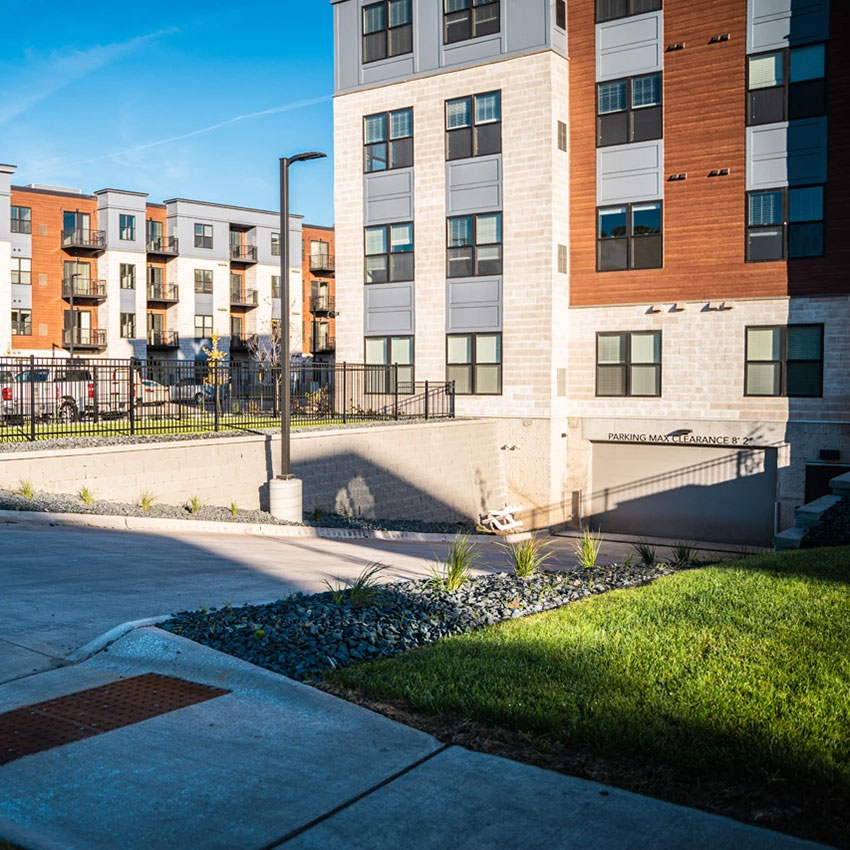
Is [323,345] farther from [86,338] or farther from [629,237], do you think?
[629,237]

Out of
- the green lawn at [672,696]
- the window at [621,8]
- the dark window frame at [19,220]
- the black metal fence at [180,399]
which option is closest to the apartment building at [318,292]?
the dark window frame at [19,220]

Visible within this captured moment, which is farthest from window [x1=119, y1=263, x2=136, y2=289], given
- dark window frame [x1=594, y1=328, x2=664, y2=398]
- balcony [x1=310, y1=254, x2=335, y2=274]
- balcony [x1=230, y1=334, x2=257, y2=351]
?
dark window frame [x1=594, y1=328, x2=664, y2=398]

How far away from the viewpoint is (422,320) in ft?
102

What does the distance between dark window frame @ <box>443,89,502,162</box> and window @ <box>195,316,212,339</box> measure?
4079cm

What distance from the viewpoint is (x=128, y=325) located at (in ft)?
205

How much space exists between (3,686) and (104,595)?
2.53 m

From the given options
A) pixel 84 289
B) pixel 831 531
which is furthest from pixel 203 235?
pixel 831 531

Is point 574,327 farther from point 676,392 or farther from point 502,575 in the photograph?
point 502,575

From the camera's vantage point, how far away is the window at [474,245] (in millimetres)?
29250

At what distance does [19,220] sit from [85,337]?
851 cm

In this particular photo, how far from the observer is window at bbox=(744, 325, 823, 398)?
24938mm

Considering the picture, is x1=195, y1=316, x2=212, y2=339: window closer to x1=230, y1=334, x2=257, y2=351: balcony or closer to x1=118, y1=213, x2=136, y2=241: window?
x1=230, y1=334, x2=257, y2=351: balcony

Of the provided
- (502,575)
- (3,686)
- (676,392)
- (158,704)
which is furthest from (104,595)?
(676,392)

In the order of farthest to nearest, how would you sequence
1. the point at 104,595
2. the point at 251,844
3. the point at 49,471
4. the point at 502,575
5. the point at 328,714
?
the point at 49,471 < the point at 502,575 < the point at 104,595 < the point at 328,714 < the point at 251,844
